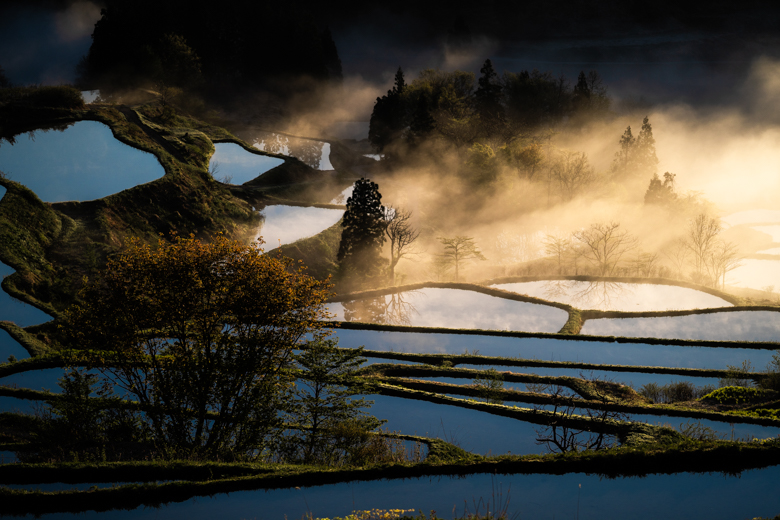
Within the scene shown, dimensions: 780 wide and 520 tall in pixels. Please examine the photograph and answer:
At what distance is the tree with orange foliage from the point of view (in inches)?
615

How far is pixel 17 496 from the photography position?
38.1 ft

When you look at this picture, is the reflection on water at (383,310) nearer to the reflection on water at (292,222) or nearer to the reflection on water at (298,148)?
the reflection on water at (292,222)

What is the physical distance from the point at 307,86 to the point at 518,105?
41.6 m

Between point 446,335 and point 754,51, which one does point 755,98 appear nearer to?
point 754,51

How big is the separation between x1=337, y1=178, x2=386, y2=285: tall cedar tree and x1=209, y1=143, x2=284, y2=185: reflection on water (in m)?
18.0

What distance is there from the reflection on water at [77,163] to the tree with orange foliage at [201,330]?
28462mm

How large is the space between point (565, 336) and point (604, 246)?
1364 inches

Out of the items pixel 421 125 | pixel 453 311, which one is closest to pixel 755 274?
pixel 421 125

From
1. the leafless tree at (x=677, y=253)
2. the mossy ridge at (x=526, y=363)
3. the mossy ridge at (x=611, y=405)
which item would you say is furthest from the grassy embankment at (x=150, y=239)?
the leafless tree at (x=677, y=253)

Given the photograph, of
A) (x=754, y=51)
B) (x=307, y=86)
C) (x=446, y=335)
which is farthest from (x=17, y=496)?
(x=754, y=51)

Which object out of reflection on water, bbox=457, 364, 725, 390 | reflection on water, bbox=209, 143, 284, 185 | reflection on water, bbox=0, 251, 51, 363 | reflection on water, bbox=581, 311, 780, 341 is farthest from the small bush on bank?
reflection on water, bbox=209, 143, 284, 185

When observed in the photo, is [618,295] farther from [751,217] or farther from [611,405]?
[751,217]

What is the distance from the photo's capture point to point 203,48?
93062mm

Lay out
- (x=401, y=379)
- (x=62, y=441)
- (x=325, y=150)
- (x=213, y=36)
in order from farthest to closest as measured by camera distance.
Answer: (x=213, y=36) → (x=325, y=150) → (x=401, y=379) → (x=62, y=441)
